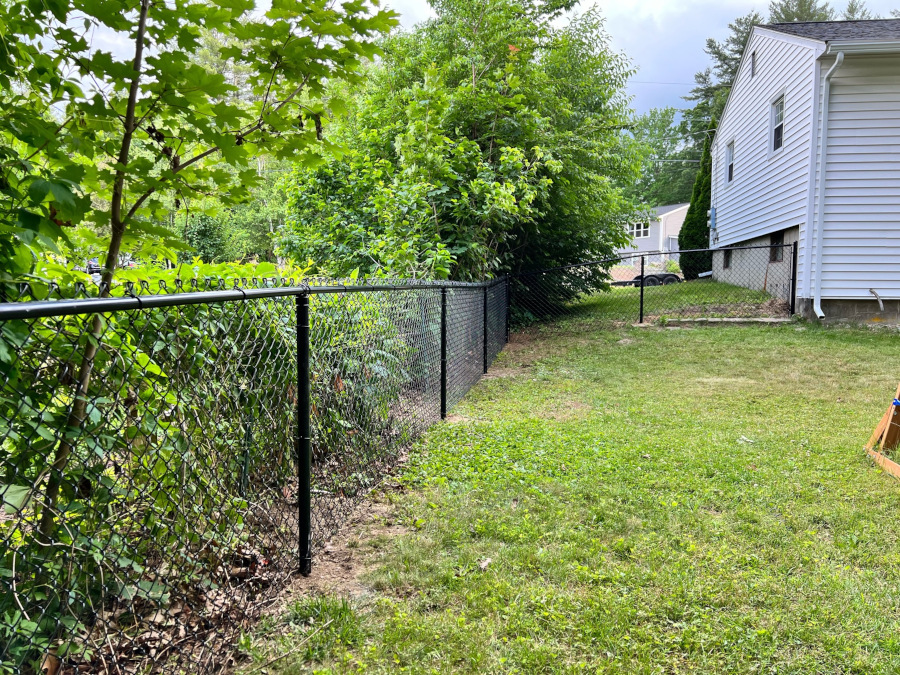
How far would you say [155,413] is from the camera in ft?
5.57

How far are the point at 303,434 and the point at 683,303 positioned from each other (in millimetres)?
11811

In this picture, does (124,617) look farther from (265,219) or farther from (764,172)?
(265,219)

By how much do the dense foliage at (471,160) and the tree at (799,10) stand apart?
30.4 meters

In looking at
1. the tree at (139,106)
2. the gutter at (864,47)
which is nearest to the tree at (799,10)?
the gutter at (864,47)

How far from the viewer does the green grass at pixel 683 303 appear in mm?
11156

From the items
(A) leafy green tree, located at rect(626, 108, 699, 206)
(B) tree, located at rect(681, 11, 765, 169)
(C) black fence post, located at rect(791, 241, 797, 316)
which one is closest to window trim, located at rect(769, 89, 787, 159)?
(C) black fence post, located at rect(791, 241, 797, 316)

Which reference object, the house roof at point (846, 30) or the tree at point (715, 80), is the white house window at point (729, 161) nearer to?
the house roof at point (846, 30)

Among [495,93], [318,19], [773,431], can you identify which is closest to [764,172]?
[495,93]

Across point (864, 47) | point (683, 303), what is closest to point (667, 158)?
point (683, 303)

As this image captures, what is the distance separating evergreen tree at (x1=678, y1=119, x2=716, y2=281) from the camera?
65.1ft

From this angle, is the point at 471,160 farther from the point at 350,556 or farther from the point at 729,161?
the point at 729,161

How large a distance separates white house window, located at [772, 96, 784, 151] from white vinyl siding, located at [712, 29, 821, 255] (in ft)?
0.37

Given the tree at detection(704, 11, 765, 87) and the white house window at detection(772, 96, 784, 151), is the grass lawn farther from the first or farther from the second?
the tree at detection(704, 11, 765, 87)

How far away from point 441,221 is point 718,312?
649 cm
